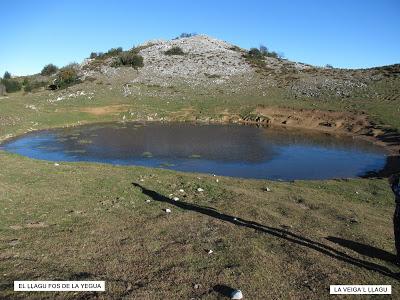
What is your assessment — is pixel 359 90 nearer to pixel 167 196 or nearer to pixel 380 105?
pixel 380 105

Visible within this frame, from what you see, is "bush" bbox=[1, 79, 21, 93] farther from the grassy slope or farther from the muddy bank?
the grassy slope

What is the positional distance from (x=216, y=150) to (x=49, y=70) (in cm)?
8129

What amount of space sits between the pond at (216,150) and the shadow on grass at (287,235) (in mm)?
10576

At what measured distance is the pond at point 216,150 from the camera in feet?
96.3

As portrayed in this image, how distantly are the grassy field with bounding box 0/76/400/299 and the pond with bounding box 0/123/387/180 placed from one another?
509cm

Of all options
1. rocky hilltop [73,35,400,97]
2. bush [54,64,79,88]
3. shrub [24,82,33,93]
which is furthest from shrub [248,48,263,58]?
shrub [24,82,33,93]

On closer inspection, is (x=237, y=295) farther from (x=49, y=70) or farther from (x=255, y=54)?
(x=49, y=70)

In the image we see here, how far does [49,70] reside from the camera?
104 m

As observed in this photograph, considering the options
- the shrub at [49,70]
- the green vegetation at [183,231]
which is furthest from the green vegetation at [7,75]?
the green vegetation at [183,231]

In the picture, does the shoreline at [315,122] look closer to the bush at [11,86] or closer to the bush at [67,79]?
the bush at [67,79]

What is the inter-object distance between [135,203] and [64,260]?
244 inches

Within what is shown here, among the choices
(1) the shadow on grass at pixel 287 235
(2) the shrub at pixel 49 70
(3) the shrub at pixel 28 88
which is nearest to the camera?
(1) the shadow on grass at pixel 287 235

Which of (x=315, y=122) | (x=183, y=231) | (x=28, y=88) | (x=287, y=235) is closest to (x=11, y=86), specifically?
(x=28, y=88)

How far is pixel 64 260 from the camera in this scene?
10727 mm
